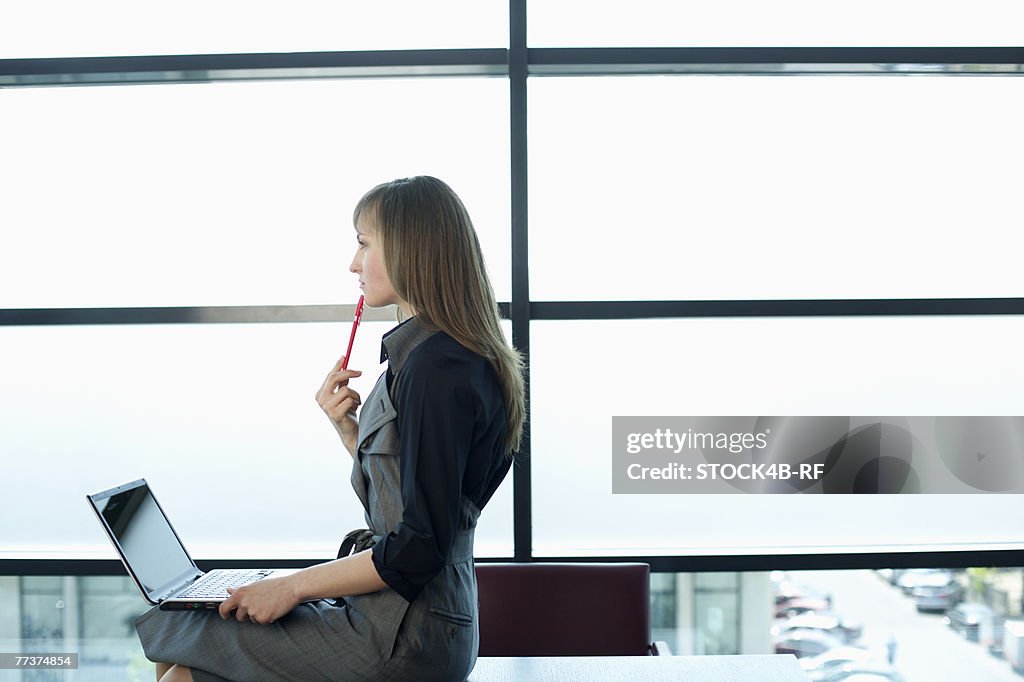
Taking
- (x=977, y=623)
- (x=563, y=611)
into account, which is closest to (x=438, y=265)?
(x=563, y=611)

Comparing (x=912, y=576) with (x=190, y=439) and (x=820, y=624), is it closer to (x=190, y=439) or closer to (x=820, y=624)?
(x=820, y=624)

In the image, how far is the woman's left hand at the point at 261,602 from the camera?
1420 mm

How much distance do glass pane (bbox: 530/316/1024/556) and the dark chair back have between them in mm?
377

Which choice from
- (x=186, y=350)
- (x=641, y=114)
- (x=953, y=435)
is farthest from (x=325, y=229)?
(x=953, y=435)

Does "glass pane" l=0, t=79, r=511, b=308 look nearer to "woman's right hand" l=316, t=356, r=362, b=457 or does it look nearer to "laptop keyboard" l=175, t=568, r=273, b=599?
"woman's right hand" l=316, t=356, r=362, b=457

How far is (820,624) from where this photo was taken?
275cm

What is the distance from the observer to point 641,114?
2676 millimetres

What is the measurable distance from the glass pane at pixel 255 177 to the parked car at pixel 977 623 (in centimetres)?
180

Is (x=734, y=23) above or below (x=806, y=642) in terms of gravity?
above

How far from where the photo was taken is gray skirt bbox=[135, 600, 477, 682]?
1.40 m

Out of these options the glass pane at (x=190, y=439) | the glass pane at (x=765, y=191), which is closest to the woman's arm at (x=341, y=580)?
the glass pane at (x=190, y=439)

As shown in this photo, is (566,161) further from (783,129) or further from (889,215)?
(889,215)

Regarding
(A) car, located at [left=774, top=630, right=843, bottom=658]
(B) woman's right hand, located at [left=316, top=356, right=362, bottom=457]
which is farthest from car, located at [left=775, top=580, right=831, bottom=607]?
Answer: (B) woman's right hand, located at [left=316, top=356, right=362, bottom=457]

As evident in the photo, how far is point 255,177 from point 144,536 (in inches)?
54.3
